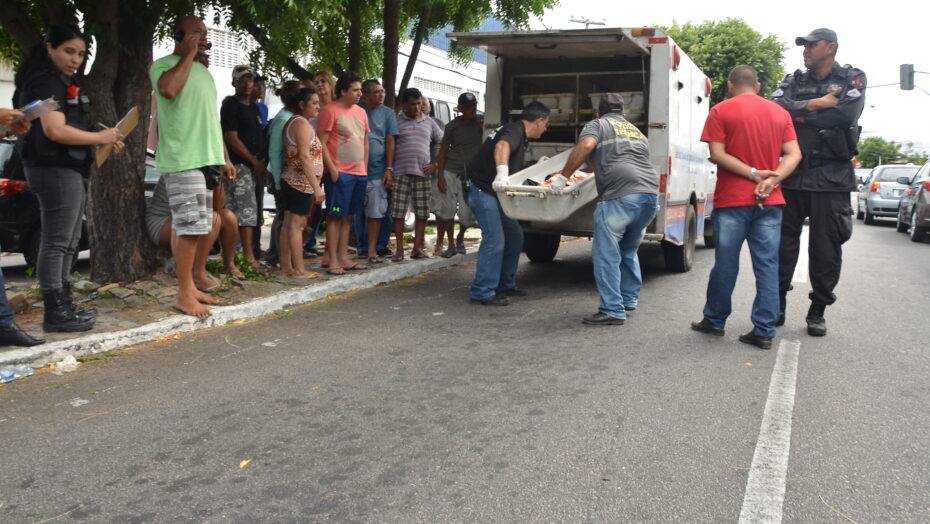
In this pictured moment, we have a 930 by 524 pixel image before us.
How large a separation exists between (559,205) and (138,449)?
3959 mm

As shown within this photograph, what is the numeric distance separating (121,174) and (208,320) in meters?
1.47

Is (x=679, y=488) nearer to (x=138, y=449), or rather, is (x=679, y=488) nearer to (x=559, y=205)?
(x=138, y=449)

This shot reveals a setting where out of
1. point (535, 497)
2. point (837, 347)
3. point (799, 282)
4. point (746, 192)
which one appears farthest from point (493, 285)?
point (535, 497)

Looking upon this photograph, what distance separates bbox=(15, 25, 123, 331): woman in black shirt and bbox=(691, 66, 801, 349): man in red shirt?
399 cm

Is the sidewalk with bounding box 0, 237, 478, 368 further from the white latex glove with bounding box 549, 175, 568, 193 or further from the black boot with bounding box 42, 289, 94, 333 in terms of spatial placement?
the white latex glove with bounding box 549, 175, 568, 193

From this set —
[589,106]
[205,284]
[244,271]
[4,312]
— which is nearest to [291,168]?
[244,271]

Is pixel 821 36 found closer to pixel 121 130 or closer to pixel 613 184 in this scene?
pixel 613 184

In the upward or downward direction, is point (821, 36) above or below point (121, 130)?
above

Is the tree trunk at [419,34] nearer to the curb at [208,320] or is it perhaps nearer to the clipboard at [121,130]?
the curb at [208,320]

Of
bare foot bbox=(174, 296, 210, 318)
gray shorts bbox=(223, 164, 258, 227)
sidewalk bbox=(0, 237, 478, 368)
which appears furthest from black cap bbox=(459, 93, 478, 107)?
bare foot bbox=(174, 296, 210, 318)

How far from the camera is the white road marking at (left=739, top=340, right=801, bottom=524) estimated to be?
2.81 metres

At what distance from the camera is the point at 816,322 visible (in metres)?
5.65

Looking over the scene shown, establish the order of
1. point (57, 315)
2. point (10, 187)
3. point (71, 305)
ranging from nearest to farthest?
point (57, 315), point (71, 305), point (10, 187)

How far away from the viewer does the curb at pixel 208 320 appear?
178 inches
